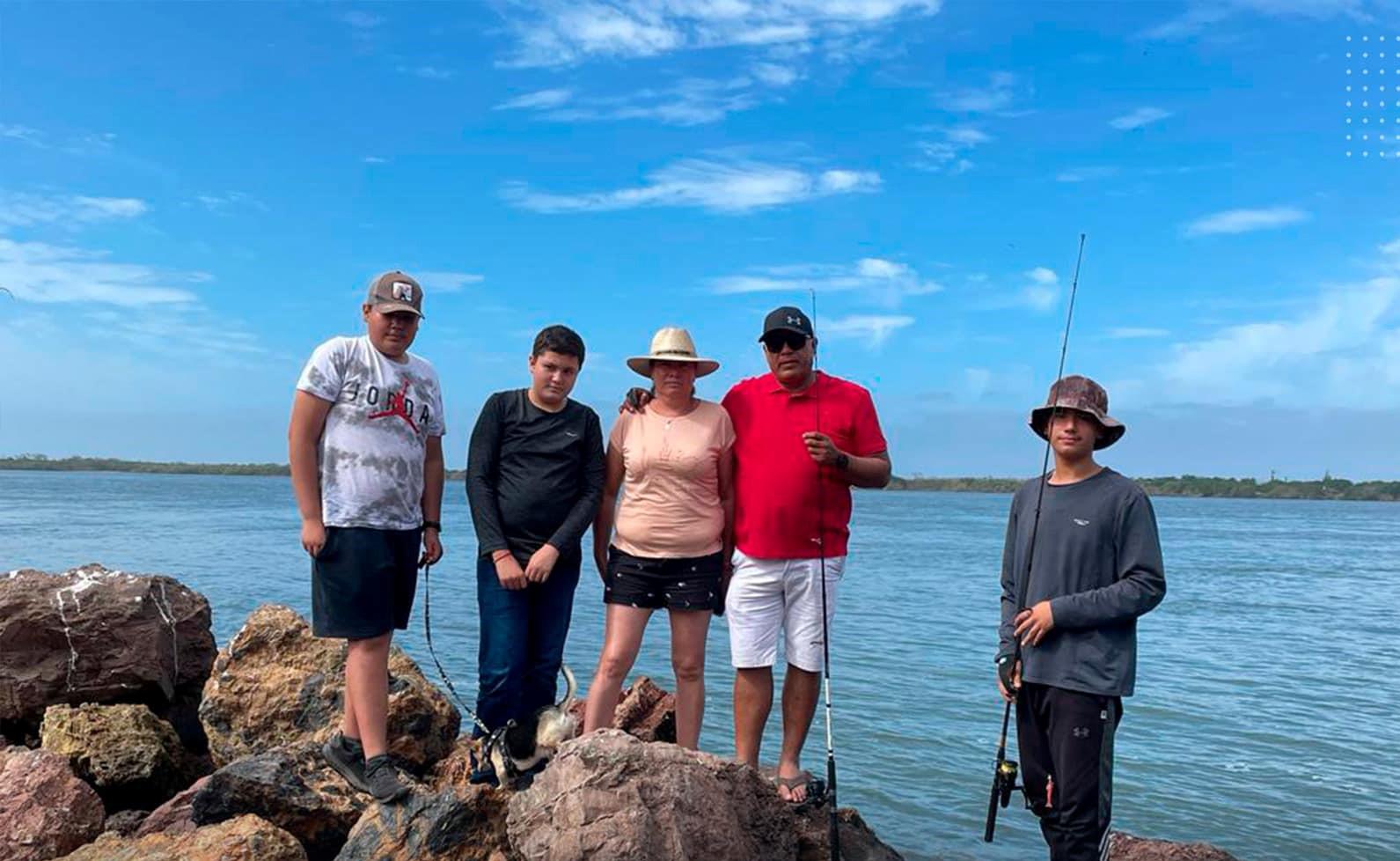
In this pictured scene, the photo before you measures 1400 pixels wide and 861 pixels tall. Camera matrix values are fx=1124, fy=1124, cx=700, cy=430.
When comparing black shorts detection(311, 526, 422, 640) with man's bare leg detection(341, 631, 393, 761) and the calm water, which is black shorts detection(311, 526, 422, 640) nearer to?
man's bare leg detection(341, 631, 393, 761)

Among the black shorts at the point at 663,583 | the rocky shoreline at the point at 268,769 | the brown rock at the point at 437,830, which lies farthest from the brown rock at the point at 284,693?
the black shorts at the point at 663,583

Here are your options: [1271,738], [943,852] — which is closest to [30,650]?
[943,852]

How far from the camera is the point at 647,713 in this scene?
6.52 metres

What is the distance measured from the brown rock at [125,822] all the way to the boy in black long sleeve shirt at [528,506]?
2080 mm

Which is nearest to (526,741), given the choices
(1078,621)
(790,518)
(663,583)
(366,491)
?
(663,583)

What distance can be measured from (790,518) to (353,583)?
1917 millimetres

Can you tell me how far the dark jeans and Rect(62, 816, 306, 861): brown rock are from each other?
1.00 metres

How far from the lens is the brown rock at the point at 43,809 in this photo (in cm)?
512

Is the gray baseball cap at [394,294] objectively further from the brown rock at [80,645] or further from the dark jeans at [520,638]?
the brown rock at [80,645]

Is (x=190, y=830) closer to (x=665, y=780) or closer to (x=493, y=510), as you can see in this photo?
(x=493, y=510)

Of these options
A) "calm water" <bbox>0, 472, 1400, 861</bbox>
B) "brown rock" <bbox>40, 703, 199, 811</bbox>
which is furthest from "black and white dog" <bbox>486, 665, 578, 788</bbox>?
"calm water" <bbox>0, 472, 1400, 861</bbox>

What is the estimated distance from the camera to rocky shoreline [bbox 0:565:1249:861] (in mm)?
4078

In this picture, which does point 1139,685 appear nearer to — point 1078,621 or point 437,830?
point 1078,621

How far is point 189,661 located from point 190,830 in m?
2.88
